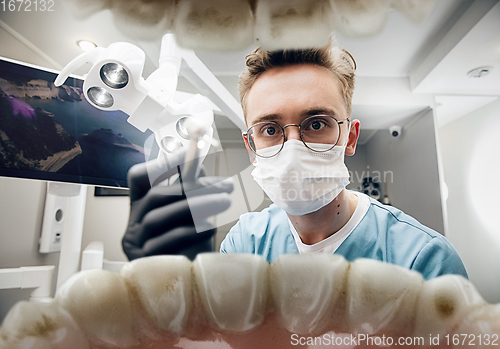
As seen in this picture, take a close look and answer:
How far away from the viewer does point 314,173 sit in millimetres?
359

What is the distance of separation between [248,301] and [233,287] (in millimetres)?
21

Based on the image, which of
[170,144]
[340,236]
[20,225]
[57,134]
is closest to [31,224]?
[20,225]

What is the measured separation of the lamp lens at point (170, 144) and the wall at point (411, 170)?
0.87ft

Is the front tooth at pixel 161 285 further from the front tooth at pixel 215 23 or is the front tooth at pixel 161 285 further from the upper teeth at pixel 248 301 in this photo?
the front tooth at pixel 215 23

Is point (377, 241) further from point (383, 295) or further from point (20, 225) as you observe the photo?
point (20, 225)

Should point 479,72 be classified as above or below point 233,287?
above

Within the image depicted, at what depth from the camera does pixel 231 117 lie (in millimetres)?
379

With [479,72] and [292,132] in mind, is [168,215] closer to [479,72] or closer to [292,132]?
[292,132]

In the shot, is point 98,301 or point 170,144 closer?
point 98,301

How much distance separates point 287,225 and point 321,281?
0.47 feet

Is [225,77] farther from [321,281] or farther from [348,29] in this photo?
[321,281]

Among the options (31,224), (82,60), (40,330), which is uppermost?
(82,60)

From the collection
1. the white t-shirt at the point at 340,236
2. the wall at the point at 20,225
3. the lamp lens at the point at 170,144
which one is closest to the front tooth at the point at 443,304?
the white t-shirt at the point at 340,236

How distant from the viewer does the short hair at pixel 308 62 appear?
13.1 inches
